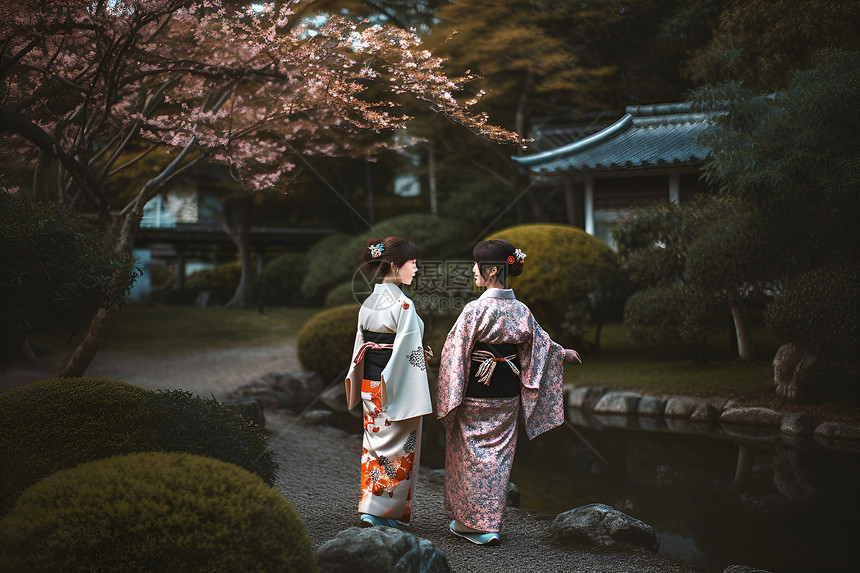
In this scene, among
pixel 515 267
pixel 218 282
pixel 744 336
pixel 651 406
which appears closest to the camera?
pixel 515 267

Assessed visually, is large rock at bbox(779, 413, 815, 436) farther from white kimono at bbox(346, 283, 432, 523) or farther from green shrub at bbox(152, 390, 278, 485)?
green shrub at bbox(152, 390, 278, 485)

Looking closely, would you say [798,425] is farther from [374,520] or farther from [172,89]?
[172,89]

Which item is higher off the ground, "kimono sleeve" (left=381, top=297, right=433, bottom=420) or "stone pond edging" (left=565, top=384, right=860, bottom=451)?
"kimono sleeve" (left=381, top=297, right=433, bottom=420)

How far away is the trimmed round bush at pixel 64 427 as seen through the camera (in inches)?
116

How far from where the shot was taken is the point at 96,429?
3092 mm

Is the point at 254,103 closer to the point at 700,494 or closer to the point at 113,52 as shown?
the point at 113,52

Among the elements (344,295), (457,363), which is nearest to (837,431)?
(457,363)

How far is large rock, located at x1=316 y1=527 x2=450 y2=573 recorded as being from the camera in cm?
297

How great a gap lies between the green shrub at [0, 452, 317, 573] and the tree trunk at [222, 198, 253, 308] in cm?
1214

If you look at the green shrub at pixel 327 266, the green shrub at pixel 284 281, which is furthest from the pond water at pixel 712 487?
the green shrub at pixel 284 281

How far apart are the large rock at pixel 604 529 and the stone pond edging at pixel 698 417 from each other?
3488mm

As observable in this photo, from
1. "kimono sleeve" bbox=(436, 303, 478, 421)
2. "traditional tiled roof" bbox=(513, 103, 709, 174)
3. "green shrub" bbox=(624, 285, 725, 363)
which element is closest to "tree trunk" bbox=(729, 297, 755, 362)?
"green shrub" bbox=(624, 285, 725, 363)

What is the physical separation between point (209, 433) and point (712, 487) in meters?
4.16

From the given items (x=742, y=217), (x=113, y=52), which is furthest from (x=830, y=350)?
(x=113, y=52)
